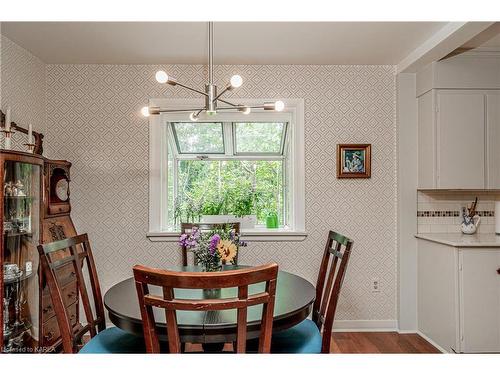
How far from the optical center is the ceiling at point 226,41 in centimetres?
249

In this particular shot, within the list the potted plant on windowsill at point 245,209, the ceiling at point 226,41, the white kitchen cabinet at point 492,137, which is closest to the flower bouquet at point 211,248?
the potted plant on windowsill at point 245,209

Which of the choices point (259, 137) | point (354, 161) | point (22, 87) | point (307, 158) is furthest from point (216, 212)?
point (22, 87)

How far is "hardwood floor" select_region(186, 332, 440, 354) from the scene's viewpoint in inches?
113

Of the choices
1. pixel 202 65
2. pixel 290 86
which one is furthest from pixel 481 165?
pixel 202 65

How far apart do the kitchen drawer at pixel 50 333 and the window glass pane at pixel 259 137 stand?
218 cm

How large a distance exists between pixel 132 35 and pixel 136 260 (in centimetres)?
192

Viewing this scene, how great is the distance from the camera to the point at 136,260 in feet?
10.7

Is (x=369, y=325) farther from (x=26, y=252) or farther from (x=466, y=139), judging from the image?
(x=26, y=252)

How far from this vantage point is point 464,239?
2.84 m

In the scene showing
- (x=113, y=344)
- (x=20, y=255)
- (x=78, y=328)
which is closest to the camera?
(x=113, y=344)

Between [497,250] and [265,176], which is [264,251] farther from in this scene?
[497,250]

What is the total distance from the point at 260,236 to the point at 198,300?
6.77 feet

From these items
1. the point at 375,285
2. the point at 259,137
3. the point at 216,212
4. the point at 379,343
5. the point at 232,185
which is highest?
the point at 259,137

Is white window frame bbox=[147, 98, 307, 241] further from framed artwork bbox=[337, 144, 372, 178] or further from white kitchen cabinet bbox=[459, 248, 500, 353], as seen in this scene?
white kitchen cabinet bbox=[459, 248, 500, 353]
